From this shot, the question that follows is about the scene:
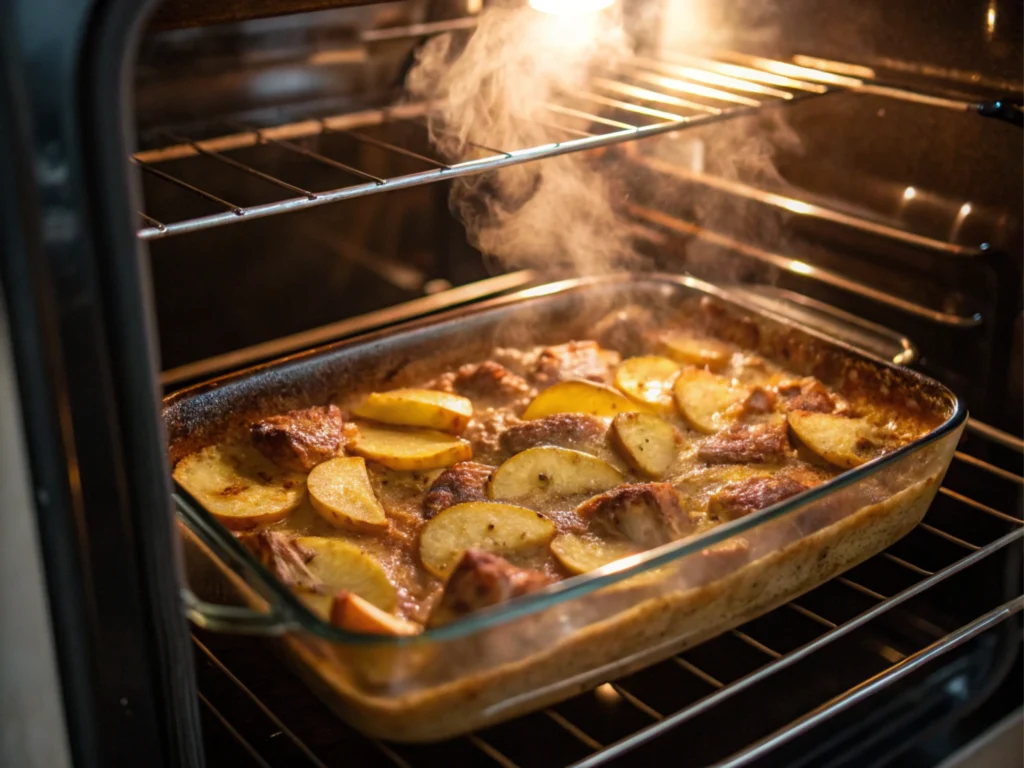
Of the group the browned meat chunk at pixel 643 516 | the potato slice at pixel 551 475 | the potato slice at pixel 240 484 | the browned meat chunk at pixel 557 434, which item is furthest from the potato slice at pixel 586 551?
the potato slice at pixel 240 484

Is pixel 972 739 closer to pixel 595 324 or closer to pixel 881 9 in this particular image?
pixel 595 324

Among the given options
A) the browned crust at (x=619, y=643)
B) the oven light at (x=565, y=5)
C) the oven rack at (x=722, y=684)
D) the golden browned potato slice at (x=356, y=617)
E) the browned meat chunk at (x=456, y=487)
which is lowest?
the oven rack at (x=722, y=684)

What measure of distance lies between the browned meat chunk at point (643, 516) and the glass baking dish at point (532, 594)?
10 centimetres

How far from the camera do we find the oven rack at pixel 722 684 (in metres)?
1.14

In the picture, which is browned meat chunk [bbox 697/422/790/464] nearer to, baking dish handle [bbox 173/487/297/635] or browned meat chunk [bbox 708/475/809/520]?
A: browned meat chunk [bbox 708/475/809/520]

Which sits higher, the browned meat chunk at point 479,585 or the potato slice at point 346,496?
the browned meat chunk at point 479,585

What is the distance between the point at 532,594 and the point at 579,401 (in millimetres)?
597

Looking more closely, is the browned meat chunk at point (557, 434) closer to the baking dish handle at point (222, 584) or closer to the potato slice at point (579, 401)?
the potato slice at point (579, 401)

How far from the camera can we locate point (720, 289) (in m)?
1.76

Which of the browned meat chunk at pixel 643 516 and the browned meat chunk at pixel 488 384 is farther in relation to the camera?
the browned meat chunk at pixel 488 384

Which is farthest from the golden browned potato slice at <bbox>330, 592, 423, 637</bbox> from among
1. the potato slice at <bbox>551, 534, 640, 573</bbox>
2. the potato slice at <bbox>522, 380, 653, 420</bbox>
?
the potato slice at <bbox>522, 380, 653, 420</bbox>

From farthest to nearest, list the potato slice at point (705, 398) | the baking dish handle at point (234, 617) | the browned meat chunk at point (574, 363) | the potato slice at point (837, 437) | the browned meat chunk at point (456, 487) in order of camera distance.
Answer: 1. the browned meat chunk at point (574, 363)
2. the potato slice at point (705, 398)
3. the potato slice at point (837, 437)
4. the browned meat chunk at point (456, 487)
5. the baking dish handle at point (234, 617)

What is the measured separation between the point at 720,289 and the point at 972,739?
30.2 inches

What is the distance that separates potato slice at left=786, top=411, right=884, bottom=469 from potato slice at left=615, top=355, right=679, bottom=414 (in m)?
0.18
